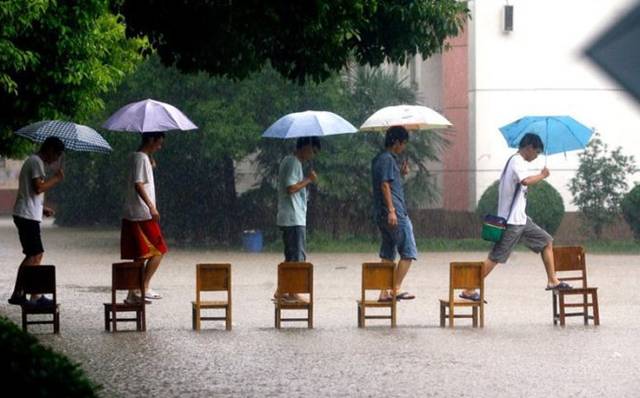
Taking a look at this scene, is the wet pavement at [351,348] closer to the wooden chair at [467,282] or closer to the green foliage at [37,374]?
the wooden chair at [467,282]

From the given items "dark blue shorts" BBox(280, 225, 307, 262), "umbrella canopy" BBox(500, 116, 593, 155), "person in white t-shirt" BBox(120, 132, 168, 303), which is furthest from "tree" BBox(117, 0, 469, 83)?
"umbrella canopy" BBox(500, 116, 593, 155)

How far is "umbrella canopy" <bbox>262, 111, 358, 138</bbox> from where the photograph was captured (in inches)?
587

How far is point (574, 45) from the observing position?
222cm

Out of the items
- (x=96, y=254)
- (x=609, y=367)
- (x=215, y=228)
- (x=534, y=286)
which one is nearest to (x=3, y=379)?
(x=609, y=367)

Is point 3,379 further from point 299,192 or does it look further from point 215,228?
point 215,228

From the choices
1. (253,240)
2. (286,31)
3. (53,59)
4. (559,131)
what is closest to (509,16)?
(286,31)

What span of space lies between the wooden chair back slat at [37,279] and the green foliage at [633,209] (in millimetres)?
15876

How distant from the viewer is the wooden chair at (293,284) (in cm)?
1220

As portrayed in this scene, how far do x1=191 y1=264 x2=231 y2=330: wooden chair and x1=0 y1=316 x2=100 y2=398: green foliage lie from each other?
600cm

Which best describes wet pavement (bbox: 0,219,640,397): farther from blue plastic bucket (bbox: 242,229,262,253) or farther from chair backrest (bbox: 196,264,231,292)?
blue plastic bucket (bbox: 242,229,262,253)

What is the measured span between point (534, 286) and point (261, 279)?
3770 mm

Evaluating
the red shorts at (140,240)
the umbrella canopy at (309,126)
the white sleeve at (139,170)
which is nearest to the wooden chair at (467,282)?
the umbrella canopy at (309,126)

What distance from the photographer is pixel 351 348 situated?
35.0 ft

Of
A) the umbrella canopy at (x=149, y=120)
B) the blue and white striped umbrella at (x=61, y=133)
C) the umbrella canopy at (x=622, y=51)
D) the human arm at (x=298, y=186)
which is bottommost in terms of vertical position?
the umbrella canopy at (x=622, y=51)
